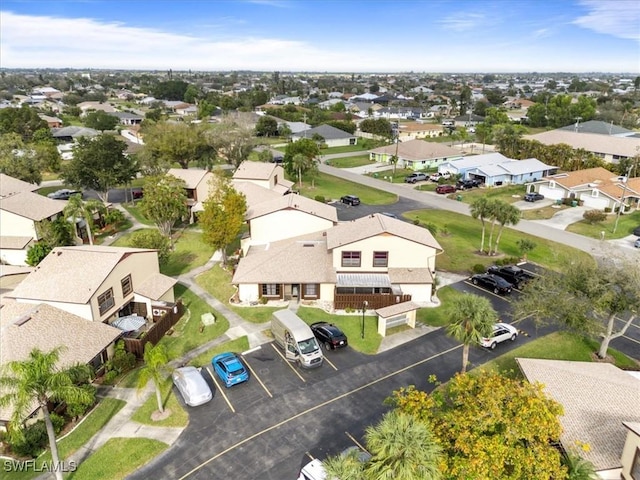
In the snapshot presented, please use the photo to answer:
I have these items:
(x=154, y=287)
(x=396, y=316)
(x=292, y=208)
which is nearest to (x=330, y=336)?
(x=396, y=316)

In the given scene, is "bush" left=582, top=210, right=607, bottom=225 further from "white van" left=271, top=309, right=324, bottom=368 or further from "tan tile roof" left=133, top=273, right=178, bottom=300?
"tan tile roof" left=133, top=273, right=178, bottom=300

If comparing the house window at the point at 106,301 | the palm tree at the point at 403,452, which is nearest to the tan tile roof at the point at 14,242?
the house window at the point at 106,301

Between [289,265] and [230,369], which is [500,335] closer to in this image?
[289,265]

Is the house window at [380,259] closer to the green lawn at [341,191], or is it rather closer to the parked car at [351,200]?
the parked car at [351,200]

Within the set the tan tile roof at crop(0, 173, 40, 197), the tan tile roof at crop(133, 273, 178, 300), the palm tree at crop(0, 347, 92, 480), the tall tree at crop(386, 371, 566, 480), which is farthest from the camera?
the tan tile roof at crop(0, 173, 40, 197)

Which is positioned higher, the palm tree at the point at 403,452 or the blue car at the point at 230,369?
the palm tree at the point at 403,452

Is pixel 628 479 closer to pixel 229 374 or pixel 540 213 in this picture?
pixel 229 374

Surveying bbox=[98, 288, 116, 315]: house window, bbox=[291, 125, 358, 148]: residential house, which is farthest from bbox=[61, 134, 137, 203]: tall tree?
bbox=[291, 125, 358, 148]: residential house
